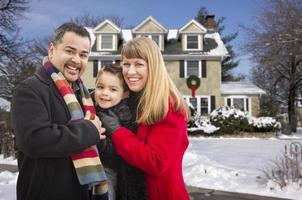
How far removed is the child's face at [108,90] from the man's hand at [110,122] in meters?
0.07

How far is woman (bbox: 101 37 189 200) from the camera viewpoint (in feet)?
6.57

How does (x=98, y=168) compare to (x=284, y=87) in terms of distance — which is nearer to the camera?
(x=98, y=168)

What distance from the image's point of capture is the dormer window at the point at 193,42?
88.4 ft

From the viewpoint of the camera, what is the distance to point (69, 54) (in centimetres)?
195

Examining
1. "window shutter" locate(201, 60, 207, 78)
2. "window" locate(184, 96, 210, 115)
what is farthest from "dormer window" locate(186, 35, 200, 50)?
"window" locate(184, 96, 210, 115)

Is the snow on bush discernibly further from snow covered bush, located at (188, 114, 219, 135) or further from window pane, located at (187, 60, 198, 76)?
window pane, located at (187, 60, 198, 76)

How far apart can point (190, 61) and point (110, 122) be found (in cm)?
2504

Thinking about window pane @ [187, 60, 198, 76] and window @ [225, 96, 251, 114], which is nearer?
window pane @ [187, 60, 198, 76]

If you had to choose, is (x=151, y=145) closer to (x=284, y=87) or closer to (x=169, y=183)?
(x=169, y=183)

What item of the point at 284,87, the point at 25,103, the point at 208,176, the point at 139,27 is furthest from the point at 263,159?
the point at 284,87

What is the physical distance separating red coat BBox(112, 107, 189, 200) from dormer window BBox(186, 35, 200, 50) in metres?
25.2

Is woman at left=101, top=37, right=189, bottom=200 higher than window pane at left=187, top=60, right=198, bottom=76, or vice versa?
window pane at left=187, top=60, right=198, bottom=76

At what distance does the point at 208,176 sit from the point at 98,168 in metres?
7.26

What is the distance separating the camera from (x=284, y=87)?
4231 cm
